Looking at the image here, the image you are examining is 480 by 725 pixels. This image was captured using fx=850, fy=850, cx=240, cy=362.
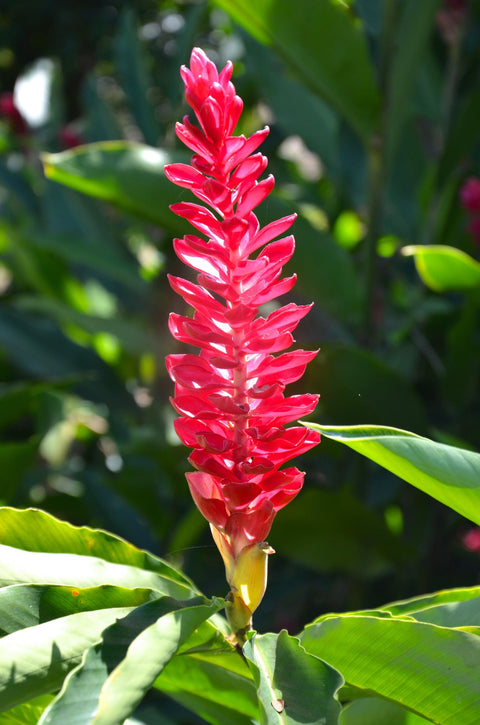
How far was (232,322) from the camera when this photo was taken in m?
0.59

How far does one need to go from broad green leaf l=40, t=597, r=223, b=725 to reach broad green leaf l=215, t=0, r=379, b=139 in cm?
99

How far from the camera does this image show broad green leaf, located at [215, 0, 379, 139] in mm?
1308

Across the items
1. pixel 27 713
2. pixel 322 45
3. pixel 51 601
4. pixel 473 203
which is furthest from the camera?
pixel 473 203

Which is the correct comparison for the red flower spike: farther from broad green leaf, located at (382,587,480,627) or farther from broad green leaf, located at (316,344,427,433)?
broad green leaf, located at (316,344,427,433)

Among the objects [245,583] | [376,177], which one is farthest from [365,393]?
[245,583]

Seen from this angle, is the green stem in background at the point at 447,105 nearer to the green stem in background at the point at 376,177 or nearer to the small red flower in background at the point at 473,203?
the small red flower in background at the point at 473,203

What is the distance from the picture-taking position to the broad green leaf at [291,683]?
1.81 ft

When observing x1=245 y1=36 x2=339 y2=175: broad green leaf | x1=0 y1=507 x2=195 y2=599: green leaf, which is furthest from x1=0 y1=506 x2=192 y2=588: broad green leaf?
x1=245 y1=36 x2=339 y2=175: broad green leaf

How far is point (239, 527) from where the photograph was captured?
66 cm

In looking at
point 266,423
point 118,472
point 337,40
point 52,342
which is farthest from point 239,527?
point 52,342

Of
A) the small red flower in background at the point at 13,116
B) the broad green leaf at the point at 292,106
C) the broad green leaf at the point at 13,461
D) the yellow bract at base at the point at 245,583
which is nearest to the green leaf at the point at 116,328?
the broad green leaf at the point at 13,461

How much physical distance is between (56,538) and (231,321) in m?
0.27

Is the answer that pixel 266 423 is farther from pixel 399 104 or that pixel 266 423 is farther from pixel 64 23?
pixel 64 23

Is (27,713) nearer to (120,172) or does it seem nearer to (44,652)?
(44,652)
